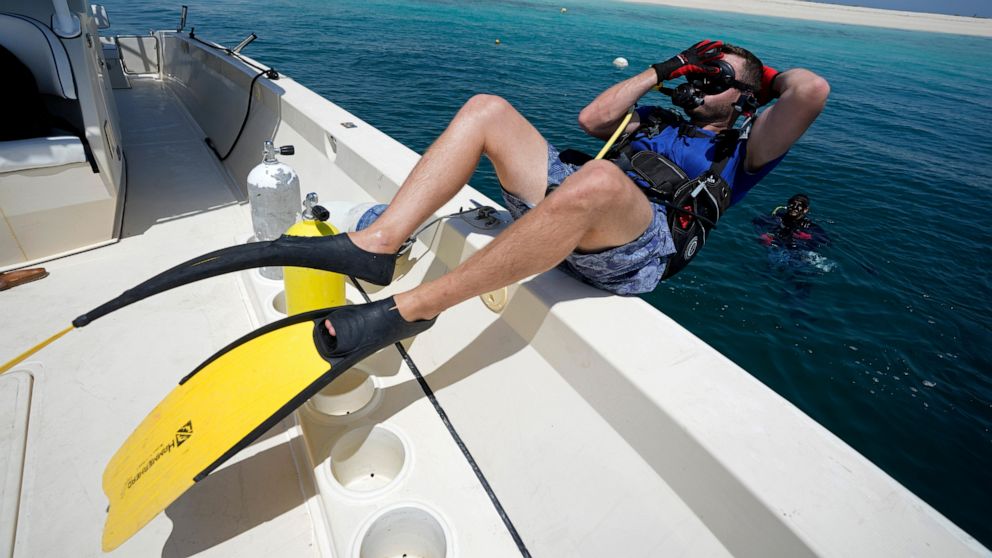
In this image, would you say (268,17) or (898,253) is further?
(268,17)

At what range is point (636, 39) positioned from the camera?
87.2 ft

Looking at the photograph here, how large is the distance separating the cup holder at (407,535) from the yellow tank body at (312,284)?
0.94 m

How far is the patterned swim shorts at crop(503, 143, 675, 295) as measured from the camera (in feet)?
5.35

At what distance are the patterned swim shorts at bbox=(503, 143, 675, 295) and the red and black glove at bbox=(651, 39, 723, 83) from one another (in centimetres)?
87

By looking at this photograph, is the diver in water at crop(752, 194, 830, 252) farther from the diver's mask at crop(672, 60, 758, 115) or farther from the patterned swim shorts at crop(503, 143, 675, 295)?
the patterned swim shorts at crop(503, 143, 675, 295)

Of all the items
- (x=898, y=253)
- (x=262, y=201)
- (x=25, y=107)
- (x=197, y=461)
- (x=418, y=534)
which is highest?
(x=25, y=107)

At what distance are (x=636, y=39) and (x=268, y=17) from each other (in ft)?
64.0

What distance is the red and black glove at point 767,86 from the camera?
7.23 feet

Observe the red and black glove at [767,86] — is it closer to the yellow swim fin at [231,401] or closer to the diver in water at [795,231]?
the yellow swim fin at [231,401]

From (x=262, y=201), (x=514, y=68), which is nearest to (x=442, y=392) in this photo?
(x=262, y=201)

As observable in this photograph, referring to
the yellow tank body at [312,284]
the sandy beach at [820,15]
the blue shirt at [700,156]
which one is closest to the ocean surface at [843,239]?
the blue shirt at [700,156]

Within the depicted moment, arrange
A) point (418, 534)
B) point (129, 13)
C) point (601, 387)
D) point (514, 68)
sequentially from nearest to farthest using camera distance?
point (601, 387) → point (418, 534) → point (514, 68) → point (129, 13)

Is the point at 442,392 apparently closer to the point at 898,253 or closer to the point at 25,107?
the point at 25,107

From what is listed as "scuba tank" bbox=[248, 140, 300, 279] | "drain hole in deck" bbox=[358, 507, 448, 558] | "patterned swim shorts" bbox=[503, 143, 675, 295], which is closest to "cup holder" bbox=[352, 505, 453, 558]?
"drain hole in deck" bbox=[358, 507, 448, 558]
